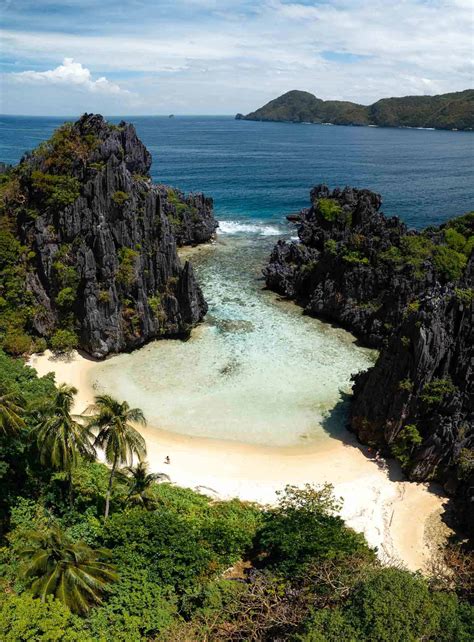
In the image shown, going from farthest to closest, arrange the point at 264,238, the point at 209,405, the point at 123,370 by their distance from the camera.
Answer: the point at 264,238 → the point at 123,370 → the point at 209,405

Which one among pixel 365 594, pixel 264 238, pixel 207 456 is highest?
pixel 264 238

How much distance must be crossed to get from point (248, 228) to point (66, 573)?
76087mm

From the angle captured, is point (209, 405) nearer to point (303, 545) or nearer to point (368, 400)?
point (368, 400)

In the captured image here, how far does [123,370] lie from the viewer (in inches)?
1779

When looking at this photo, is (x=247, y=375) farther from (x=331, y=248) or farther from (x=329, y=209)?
(x=329, y=209)

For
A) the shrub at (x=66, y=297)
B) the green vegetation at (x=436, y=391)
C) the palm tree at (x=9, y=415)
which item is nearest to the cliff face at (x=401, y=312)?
the green vegetation at (x=436, y=391)

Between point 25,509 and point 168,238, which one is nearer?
point 25,509

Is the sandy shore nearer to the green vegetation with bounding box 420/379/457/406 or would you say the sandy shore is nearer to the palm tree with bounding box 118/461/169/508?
the palm tree with bounding box 118/461/169/508

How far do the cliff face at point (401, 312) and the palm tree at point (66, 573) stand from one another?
21097mm

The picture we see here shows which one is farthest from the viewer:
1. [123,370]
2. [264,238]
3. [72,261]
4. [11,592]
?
[264,238]

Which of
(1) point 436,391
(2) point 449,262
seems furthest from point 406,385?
(2) point 449,262

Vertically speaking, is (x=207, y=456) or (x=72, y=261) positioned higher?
(x=72, y=261)

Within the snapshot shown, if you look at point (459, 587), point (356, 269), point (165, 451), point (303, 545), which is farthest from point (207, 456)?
point (356, 269)

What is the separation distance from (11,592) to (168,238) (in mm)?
35939
